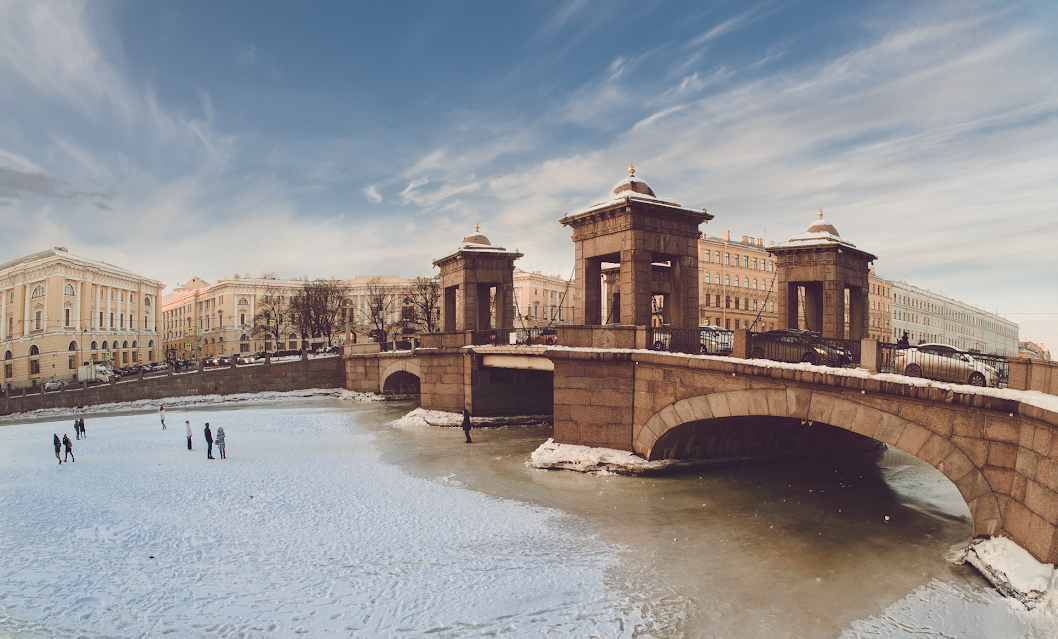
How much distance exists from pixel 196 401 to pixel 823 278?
144ft

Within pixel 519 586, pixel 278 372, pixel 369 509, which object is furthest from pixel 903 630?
pixel 278 372

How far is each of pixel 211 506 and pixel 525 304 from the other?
78.2 m

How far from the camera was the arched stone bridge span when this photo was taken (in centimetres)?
895

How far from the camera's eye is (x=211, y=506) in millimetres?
15250

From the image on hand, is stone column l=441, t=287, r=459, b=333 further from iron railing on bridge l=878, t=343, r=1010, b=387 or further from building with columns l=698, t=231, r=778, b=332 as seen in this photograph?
building with columns l=698, t=231, r=778, b=332

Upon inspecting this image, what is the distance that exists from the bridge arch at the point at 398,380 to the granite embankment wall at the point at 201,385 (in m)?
7.12

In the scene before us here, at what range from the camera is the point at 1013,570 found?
8.93 metres

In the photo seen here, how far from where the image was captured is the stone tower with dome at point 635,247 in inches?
782

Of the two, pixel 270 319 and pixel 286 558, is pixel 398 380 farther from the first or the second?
pixel 270 319

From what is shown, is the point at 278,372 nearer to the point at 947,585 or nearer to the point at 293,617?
the point at 293,617

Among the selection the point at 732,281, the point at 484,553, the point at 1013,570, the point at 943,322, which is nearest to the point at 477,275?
the point at 484,553

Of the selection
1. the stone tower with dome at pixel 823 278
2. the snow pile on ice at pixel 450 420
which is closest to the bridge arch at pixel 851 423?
the stone tower with dome at pixel 823 278

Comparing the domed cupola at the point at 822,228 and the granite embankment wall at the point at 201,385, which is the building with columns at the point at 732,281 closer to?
the domed cupola at the point at 822,228

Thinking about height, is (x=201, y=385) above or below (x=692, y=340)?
below
